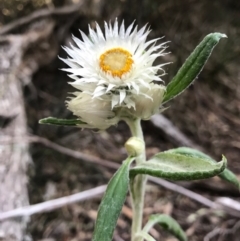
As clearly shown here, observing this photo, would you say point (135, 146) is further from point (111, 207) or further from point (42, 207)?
point (42, 207)

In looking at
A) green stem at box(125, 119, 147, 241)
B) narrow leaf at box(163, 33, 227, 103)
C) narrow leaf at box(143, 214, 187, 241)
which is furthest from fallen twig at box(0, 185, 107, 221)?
narrow leaf at box(163, 33, 227, 103)

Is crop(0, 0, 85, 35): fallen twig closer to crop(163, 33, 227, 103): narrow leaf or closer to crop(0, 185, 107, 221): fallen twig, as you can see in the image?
crop(0, 185, 107, 221): fallen twig

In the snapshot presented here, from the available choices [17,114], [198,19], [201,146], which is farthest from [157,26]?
[17,114]

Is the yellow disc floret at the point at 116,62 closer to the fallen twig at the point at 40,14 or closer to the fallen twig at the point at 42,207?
the fallen twig at the point at 42,207

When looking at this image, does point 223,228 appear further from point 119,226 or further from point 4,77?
point 4,77

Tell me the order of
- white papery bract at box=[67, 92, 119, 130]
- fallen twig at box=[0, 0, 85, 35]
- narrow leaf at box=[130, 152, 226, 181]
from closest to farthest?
narrow leaf at box=[130, 152, 226, 181]
white papery bract at box=[67, 92, 119, 130]
fallen twig at box=[0, 0, 85, 35]

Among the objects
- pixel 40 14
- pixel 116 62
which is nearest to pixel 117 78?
pixel 116 62
